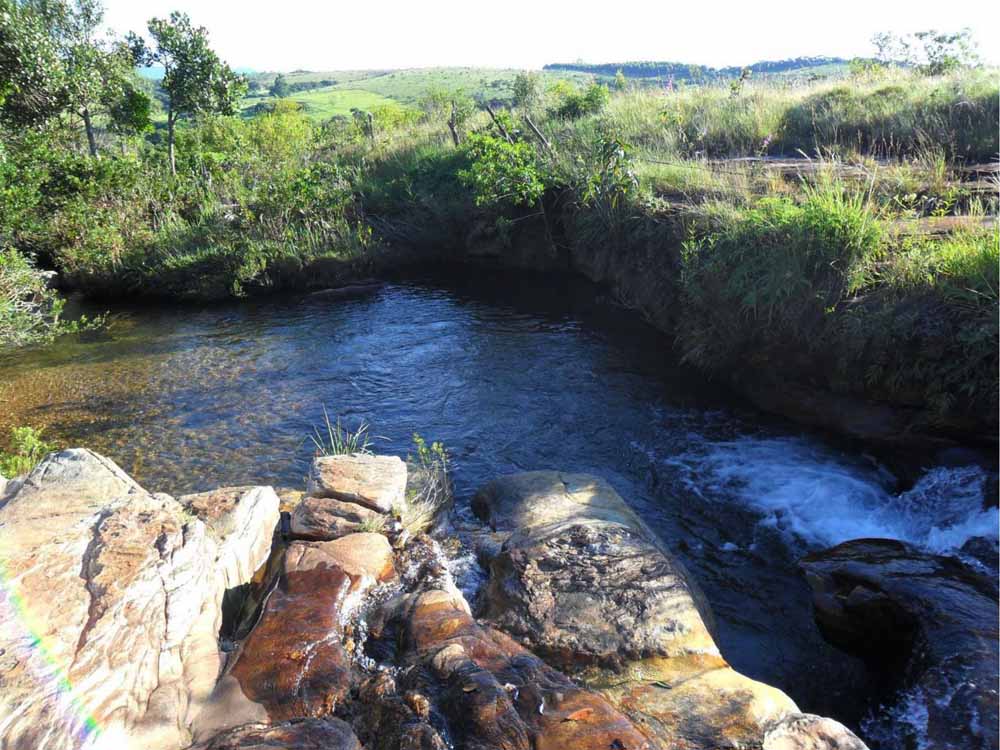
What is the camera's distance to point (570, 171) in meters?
11.4

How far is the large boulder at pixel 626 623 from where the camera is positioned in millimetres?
3225

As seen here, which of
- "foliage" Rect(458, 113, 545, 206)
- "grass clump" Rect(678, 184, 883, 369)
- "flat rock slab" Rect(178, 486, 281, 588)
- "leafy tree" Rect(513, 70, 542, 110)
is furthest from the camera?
"leafy tree" Rect(513, 70, 542, 110)

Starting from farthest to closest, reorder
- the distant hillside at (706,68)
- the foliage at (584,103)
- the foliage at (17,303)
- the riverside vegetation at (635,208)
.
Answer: the distant hillside at (706,68)
the foliage at (584,103)
the foliage at (17,303)
the riverside vegetation at (635,208)

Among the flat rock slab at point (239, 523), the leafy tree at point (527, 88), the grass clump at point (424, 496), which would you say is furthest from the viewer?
the leafy tree at point (527, 88)

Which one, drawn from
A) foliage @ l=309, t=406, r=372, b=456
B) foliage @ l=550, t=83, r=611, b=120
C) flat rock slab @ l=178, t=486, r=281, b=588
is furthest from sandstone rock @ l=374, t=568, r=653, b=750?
foliage @ l=550, t=83, r=611, b=120

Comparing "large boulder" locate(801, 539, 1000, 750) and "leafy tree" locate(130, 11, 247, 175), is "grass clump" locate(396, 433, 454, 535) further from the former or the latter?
"leafy tree" locate(130, 11, 247, 175)

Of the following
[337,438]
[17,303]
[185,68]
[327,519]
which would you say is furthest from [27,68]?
[327,519]

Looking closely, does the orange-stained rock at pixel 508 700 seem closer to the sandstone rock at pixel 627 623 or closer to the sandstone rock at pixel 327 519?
the sandstone rock at pixel 627 623

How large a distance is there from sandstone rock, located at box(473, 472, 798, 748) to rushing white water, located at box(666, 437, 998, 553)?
4.69 feet

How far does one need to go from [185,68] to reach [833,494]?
16451mm

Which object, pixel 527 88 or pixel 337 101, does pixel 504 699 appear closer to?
pixel 527 88

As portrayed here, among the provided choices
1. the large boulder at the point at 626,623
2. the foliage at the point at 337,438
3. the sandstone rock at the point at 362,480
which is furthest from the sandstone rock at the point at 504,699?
the foliage at the point at 337,438

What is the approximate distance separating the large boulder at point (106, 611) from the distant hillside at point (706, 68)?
14537 mm

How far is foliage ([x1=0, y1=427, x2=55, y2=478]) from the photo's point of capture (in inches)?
238
